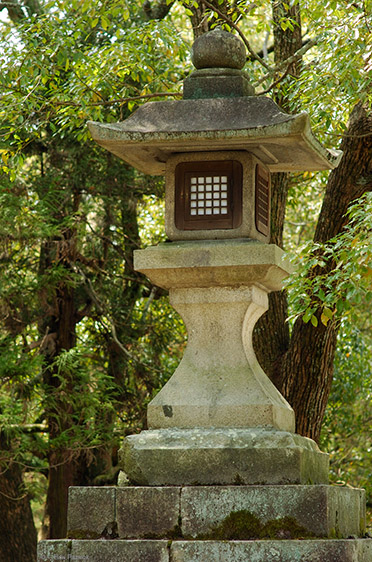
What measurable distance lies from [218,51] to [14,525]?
6.35 meters

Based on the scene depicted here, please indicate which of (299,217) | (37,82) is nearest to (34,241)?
(37,82)

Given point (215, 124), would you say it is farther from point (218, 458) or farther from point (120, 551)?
point (120, 551)

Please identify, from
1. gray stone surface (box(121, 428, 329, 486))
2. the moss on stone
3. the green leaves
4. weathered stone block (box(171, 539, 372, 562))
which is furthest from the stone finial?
weathered stone block (box(171, 539, 372, 562))

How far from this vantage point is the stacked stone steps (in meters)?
4.45

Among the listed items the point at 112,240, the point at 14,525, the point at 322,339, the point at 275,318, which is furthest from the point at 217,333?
the point at 112,240

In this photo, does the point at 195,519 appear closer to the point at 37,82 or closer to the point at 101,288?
the point at 37,82

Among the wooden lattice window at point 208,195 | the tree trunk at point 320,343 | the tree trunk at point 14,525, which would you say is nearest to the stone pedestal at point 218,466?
the wooden lattice window at point 208,195

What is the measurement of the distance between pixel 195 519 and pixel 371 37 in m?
3.78

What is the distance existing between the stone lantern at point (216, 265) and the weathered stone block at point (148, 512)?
6.7 inches

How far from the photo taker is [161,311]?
37.7 feet

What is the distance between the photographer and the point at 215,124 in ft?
16.8

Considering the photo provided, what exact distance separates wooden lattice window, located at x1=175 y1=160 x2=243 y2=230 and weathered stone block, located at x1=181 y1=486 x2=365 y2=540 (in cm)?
161

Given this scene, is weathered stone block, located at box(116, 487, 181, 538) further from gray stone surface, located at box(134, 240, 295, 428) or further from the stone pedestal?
gray stone surface, located at box(134, 240, 295, 428)

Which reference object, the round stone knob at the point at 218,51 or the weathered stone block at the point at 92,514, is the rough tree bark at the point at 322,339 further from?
the weathered stone block at the point at 92,514
